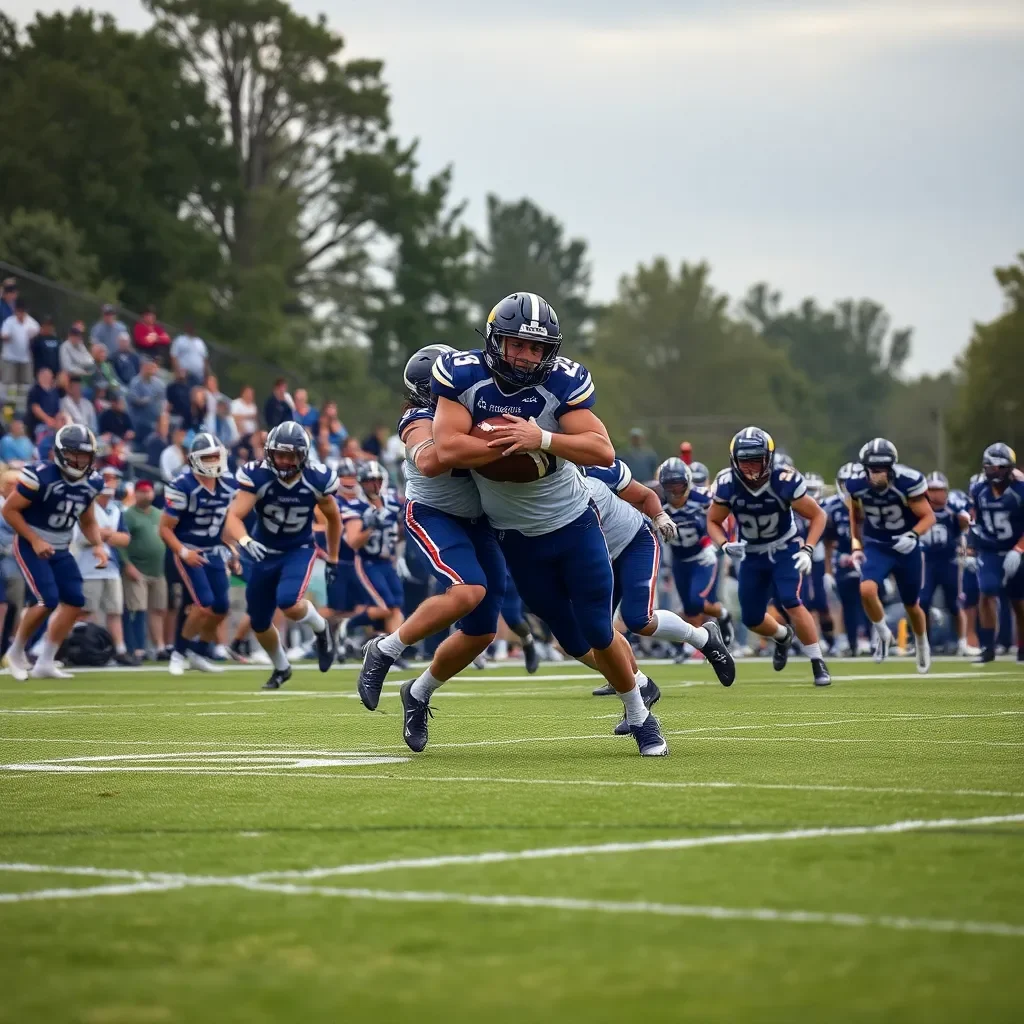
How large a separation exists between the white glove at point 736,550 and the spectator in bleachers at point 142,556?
27.9 feet

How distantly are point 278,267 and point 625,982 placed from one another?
41624 millimetres

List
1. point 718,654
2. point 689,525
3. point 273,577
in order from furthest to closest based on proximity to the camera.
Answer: point 689,525, point 273,577, point 718,654

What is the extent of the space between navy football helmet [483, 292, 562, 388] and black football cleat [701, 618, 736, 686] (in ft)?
13.9

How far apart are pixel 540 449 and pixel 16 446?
14.0 meters

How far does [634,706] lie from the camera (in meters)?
8.48

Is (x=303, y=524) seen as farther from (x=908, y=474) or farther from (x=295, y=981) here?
(x=295, y=981)

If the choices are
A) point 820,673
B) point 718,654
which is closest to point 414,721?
point 718,654

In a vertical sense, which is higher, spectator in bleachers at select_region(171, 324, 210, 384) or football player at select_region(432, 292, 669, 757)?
spectator in bleachers at select_region(171, 324, 210, 384)

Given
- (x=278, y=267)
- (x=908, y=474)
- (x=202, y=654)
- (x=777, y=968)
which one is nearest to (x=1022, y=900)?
(x=777, y=968)

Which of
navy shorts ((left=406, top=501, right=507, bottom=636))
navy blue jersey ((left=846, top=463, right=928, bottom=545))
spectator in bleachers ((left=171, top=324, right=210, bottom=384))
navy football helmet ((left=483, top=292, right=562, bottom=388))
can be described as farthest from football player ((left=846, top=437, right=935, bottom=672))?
spectator in bleachers ((left=171, top=324, right=210, bottom=384))

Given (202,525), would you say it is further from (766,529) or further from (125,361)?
(125,361)

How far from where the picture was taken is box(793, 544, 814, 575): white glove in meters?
14.7

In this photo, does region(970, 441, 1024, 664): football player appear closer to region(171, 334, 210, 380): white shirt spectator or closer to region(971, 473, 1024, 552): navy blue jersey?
region(971, 473, 1024, 552): navy blue jersey

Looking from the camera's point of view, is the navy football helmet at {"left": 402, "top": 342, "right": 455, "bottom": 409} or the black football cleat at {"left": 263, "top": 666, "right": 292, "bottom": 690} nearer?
the navy football helmet at {"left": 402, "top": 342, "right": 455, "bottom": 409}
